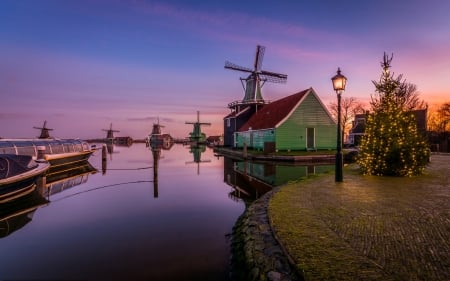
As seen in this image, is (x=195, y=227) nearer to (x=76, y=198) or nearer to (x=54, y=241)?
(x=54, y=241)

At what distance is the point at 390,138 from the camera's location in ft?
40.2

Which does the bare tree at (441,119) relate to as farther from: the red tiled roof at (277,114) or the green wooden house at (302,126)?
the red tiled roof at (277,114)

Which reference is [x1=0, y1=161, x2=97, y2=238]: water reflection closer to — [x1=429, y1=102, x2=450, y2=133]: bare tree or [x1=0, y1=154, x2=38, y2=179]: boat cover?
[x1=0, y1=154, x2=38, y2=179]: boat cover

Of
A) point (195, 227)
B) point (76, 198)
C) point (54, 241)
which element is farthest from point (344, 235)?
point (76, 198)

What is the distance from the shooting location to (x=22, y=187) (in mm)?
11922

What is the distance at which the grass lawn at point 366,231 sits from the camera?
368 cm

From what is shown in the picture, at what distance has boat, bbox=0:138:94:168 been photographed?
19.4 m

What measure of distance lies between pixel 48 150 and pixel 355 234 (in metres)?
26.9

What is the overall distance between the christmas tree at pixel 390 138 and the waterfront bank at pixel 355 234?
3475 mm

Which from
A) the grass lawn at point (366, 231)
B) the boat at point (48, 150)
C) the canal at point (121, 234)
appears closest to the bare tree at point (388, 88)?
the grass lawn at point (366, 231)

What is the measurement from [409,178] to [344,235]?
883cm

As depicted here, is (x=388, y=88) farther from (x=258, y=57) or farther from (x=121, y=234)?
(x=258, y=57)

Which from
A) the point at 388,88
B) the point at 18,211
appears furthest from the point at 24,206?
the point at 388,88

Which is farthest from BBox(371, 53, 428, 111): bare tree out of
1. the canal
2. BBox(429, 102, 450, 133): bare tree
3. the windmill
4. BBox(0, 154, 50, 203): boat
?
the windmill
